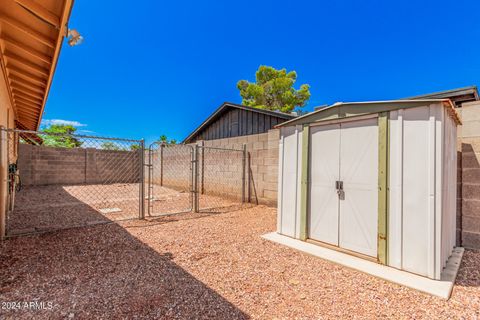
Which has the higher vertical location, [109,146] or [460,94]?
[460,94]

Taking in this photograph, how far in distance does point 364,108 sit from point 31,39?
172 inches

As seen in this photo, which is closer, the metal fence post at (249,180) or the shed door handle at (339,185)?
the shed door handle at (339,185)

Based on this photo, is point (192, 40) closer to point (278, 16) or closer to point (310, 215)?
point (278, 16)

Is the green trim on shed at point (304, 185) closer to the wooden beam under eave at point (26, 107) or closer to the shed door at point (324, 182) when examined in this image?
the shed door at point (324, 182)

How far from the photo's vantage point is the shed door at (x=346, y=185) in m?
2.84

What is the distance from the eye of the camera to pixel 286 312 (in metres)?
1.85

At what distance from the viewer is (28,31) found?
262 cm

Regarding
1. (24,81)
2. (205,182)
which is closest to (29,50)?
(24,81)

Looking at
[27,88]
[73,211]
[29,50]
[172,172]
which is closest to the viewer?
[29,50]

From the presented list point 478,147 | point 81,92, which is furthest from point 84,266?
point 81,92

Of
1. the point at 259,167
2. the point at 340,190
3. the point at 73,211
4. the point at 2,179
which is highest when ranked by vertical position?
the point at 259,167

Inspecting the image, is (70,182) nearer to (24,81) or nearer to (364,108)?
(24,81)

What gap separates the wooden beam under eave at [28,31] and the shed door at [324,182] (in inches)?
145

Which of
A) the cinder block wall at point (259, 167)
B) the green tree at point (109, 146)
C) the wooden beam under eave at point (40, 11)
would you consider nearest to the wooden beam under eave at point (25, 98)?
the wooden beam under eave at point (40, 11)
